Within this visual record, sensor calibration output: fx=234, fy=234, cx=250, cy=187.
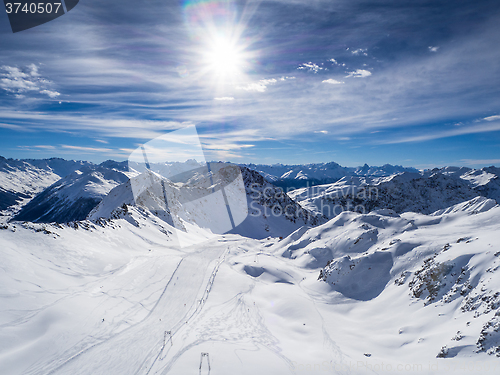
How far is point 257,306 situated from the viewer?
81.6ft

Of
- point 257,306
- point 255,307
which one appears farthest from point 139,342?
point 257,306

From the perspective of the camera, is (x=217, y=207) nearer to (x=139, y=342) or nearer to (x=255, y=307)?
(x=255, y=307)

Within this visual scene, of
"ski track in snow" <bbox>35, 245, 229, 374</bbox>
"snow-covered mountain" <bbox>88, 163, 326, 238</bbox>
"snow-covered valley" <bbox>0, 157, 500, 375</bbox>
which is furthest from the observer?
"snow-covered mountain" <bbox>88, 163, 326, 238</bbox>

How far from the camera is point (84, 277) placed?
24531 millimetres

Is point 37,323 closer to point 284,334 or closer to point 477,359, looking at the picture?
point 284,334

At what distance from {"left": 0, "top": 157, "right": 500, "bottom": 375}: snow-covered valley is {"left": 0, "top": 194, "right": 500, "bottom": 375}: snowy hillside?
0.10 m

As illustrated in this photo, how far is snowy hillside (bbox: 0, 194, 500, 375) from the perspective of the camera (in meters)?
14.3

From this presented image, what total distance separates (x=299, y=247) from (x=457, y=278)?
88.4 ft

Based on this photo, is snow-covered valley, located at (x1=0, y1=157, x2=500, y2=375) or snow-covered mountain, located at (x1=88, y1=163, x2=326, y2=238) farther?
snow-covered mountain, located at (x1=88, y1=163, x2=326, y2=238)

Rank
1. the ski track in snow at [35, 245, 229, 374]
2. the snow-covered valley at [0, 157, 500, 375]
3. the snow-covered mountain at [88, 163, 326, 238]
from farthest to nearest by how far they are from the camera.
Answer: the snow-covered mountain at [88, 163, 326, 238]
the snow-covered valley at [0, 157, 500, 375]
the ski track in snow at [35, 245, 229, 374]

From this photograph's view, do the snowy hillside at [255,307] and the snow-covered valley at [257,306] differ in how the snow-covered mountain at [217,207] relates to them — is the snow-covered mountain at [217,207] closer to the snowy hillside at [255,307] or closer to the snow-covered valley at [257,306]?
the snow-covered valley at [257,306]

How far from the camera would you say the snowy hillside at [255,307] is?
1427 cm

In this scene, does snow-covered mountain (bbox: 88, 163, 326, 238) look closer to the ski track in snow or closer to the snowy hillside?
the snowy hillside

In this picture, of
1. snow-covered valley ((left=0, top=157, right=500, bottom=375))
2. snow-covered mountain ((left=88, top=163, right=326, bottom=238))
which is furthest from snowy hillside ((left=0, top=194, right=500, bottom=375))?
snow-covered mountain ((left=88, top=163, right=326, bottom=238))
